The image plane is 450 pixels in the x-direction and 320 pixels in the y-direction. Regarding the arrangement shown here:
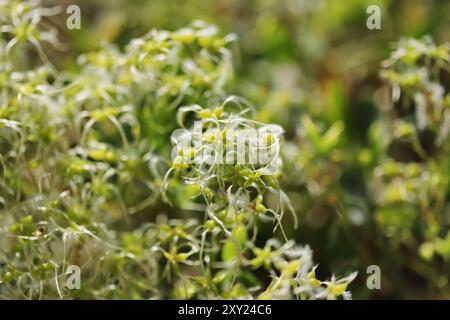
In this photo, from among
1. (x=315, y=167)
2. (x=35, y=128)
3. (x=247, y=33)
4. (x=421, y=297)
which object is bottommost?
(x=421, y=297)

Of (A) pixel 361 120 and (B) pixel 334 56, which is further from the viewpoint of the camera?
(B) pixel 334 56

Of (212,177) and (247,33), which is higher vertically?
(247,33)

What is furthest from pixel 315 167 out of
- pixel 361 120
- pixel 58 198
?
pixel 58 198

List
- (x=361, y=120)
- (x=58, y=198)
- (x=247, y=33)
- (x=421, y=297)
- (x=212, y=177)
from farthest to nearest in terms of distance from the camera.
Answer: (x=247, y=33)
(x=361, y=120)
(x=421, y=297)
(x=58, y=198)
(x=212, y=177)

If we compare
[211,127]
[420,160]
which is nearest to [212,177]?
[211,127]

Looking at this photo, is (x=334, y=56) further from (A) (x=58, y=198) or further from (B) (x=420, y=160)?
(A) (x=58, y=198)

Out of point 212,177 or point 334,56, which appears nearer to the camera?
point 212,177

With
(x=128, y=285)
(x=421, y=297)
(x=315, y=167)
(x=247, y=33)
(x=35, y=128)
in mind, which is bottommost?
(x=421, y=297)

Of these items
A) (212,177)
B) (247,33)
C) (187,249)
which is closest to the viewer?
(212,177)

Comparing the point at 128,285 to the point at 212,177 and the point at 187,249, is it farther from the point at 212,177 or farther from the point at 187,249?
the point at 212,177
